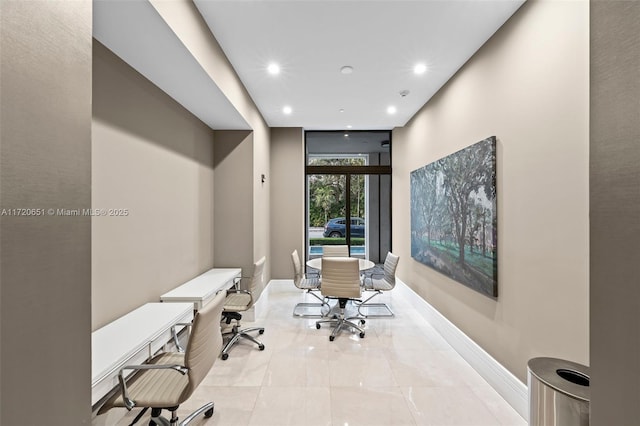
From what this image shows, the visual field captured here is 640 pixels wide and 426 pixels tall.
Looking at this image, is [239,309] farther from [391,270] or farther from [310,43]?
[310,43]

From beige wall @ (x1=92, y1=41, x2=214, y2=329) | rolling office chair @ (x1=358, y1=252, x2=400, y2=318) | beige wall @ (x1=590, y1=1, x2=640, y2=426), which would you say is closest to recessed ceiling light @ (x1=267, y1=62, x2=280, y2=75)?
beige wall @ (x1=92, y1=41, x2=214, y2=329)

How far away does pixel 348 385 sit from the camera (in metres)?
2.41

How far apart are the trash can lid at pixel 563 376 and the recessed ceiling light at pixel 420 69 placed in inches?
112

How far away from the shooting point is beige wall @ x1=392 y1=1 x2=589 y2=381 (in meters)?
1.64

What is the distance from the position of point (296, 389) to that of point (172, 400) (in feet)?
3.61

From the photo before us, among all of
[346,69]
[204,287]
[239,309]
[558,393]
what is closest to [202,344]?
[204,287]

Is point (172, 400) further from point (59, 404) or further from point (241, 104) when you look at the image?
point (241, 104)

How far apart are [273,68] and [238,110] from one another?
619 mm

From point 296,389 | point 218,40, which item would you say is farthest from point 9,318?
point 218,40

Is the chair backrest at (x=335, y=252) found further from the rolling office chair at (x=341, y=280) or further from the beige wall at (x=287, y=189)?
the rolling office chair at (x=341, y=280)

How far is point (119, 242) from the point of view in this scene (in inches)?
82.9

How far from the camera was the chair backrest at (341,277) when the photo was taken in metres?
Answer: 3.41

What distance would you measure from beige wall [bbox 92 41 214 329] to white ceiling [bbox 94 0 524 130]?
0.21m

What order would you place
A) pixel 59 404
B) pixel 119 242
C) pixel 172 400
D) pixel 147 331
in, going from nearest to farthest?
pixel 59 404 < pixel 172 400 < pixel 147 331 < pixel 119 242
